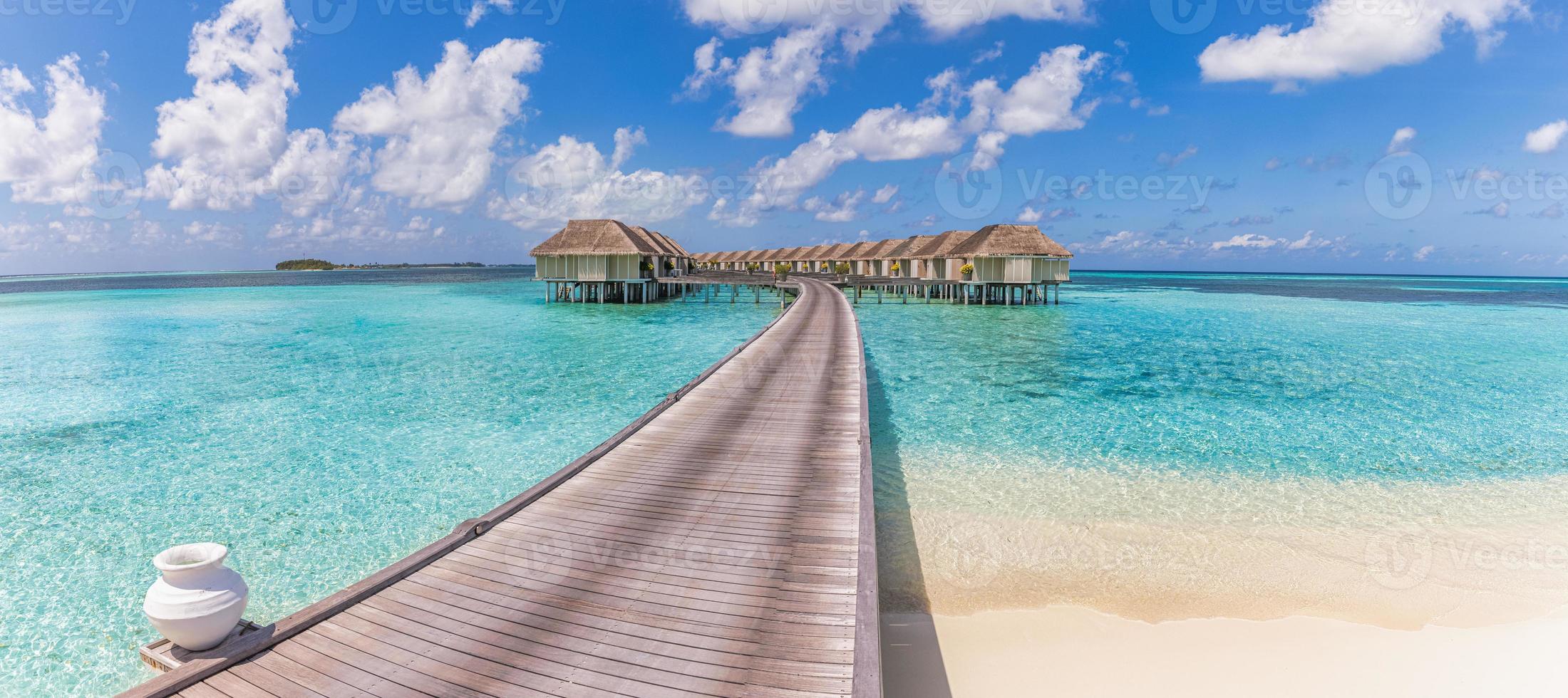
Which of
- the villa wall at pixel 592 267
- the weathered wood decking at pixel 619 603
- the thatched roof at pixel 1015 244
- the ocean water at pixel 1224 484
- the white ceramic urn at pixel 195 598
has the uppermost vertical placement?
the thatched roof at pixel 1015 244

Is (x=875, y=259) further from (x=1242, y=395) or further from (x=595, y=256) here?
(x=1242, y=395)

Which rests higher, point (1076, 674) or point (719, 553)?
point (719, 553)

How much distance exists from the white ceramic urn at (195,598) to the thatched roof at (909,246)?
54307 millimetres

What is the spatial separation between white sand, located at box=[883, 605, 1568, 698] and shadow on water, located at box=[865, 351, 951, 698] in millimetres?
15

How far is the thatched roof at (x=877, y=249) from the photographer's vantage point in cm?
6206

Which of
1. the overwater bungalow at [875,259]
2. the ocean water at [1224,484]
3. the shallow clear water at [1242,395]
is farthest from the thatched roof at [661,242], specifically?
the ocean water at [1224,484]

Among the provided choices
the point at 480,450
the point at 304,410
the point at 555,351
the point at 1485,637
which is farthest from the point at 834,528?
the point at 555,351

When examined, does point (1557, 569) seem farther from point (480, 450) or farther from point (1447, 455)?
point (480, 450)

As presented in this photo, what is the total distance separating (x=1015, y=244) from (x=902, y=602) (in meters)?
39.6

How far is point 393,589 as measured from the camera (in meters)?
4.67

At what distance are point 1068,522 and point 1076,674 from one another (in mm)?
3217

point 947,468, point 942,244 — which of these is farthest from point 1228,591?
point 942,244

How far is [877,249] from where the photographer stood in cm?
6488

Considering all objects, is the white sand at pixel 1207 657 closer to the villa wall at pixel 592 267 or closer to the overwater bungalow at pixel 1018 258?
the overwater bungalow at pixel 1018 258
